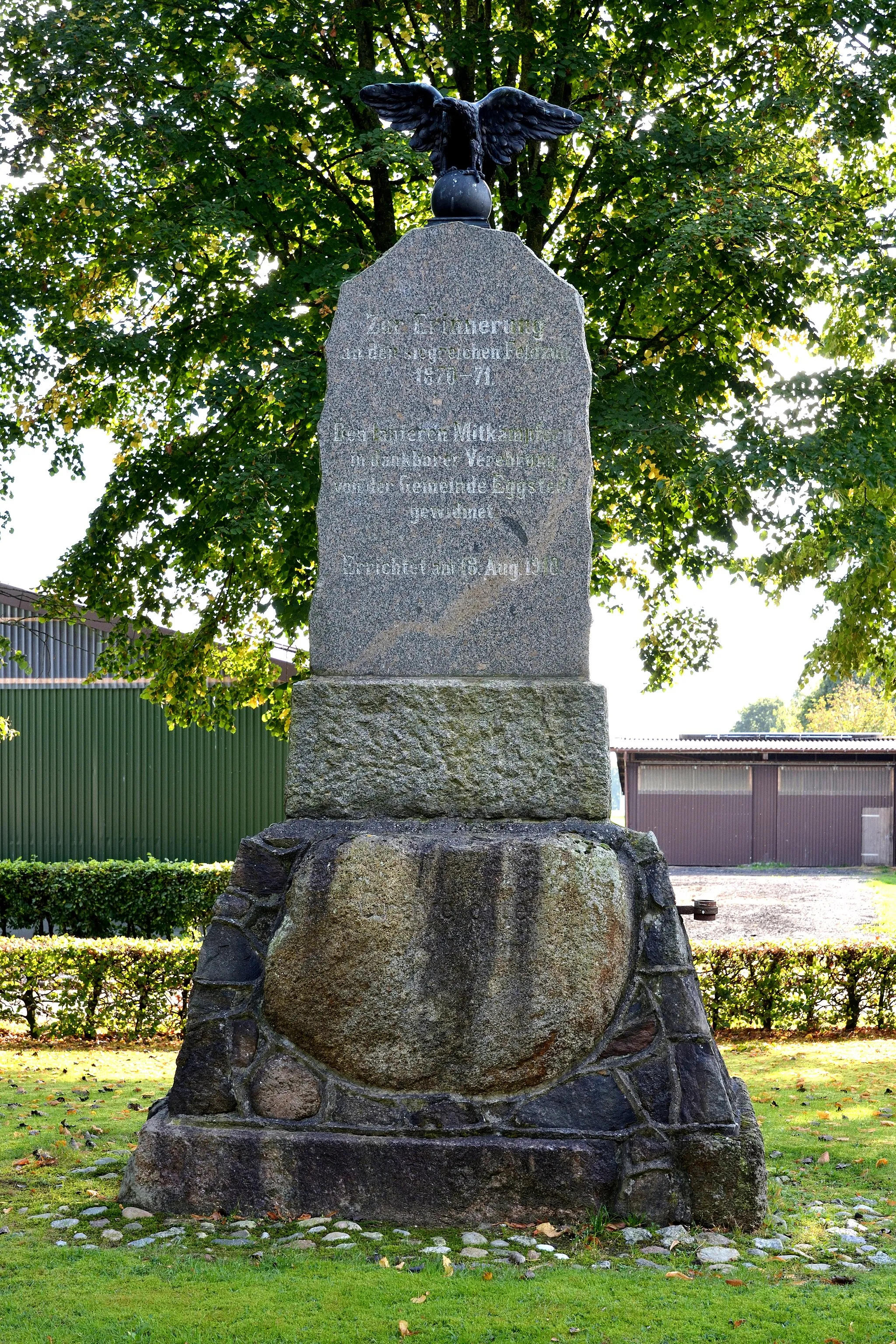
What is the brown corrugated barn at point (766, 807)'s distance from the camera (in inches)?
1156

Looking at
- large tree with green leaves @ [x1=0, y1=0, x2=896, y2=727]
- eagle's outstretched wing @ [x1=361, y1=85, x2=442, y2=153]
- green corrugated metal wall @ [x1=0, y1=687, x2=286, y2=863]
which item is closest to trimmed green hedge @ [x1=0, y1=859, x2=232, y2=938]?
large tree with green leaves @ [x1=0, y1=0, x2=896, y2=727]

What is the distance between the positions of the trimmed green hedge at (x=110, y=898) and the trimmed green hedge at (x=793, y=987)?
5256 mm

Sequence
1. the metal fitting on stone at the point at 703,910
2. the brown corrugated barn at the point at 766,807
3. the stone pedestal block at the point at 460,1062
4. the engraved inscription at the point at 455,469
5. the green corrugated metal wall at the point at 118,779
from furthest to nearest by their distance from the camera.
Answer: the brown corrugated barn at the point at 766,807
the green corrugated metal wall at the point at 118,779
the metal fitting on stone at the point at 703,910
the engraved inscription at the point at 455,469
the stone pedestal block at the point at 460,1062

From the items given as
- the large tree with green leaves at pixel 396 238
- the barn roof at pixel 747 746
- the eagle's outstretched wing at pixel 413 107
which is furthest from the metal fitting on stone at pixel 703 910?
the barn roof at pixel 747 746

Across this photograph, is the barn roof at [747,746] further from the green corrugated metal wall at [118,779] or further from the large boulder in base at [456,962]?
the large boulder in base at [456,962]

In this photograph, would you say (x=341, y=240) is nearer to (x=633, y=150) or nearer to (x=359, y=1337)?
(x=633, y=150)

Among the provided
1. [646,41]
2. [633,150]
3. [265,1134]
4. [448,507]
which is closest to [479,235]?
[448,507]

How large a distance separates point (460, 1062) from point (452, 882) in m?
0.64

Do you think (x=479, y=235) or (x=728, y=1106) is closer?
(x=728, y=1106)

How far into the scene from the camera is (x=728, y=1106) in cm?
439

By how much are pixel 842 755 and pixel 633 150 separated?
21.5 m

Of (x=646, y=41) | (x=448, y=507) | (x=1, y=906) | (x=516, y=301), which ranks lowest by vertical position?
(x=1, y=906)

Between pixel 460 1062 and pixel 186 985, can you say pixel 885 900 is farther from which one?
pixel 460 1062

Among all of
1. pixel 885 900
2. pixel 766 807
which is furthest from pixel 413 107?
pixel 766 807
